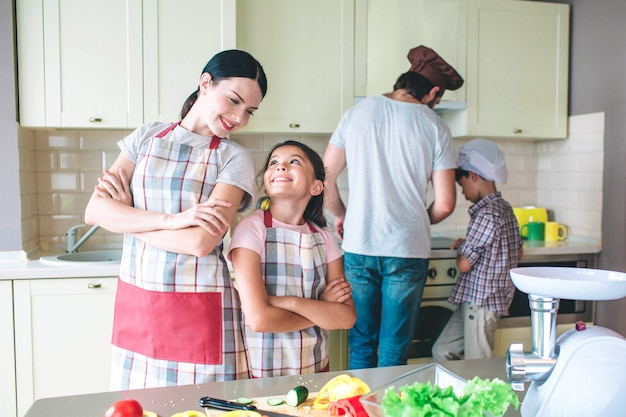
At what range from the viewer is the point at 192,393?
1187 mm

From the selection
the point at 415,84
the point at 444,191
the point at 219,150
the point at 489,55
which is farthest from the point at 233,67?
the point at 489,55

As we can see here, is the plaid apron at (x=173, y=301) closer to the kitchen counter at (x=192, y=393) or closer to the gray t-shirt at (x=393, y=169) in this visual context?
the kitchen counter at (x=192, y=393)

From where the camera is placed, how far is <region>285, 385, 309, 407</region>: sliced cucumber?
1.12m

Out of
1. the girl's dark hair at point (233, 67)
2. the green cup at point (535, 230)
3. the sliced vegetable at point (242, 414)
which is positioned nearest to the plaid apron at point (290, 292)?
the girl's dark hair at point (233, 67)

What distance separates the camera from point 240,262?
1.61m

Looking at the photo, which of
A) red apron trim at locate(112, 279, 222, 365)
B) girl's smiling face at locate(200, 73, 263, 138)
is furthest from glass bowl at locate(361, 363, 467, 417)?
girl's smiling face at locate(200, 73, 263, 138)

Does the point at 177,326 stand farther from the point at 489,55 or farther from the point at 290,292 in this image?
the point at 489,55

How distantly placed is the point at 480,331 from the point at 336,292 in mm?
1383

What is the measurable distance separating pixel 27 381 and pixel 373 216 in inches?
62.6

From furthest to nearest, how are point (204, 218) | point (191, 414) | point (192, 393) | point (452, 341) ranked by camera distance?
point (452, 341), point (204, 218), point (192, 393), point (191, 414)

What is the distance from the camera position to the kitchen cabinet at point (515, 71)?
3.37m

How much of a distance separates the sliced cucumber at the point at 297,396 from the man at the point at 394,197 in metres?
1.47

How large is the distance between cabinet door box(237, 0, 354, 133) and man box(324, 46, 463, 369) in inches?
18.8

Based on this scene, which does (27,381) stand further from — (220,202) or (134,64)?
(220,202)
